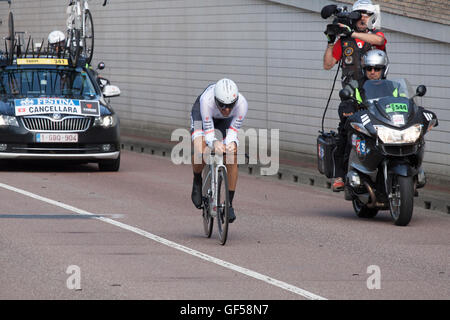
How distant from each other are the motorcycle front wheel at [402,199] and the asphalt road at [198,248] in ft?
0.46

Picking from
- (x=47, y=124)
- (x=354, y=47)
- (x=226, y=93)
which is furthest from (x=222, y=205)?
(x=47, y=124)

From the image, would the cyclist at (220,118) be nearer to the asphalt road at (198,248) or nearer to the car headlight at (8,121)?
the asphalt road at (198,248)

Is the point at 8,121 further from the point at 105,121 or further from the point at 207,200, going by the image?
the point at 207,200

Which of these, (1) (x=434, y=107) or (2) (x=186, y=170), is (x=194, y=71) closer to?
(2) (x=186, y=170)

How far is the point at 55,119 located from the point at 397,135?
7152mm

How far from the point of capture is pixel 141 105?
2698cm

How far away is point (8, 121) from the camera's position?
58.7 feet

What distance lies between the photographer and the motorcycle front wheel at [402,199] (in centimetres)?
1240

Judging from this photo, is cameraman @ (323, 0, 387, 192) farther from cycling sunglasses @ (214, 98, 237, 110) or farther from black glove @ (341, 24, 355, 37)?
cycling sunglasses @ (214, 98, 237, 110)

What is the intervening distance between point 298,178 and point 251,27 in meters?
5.27

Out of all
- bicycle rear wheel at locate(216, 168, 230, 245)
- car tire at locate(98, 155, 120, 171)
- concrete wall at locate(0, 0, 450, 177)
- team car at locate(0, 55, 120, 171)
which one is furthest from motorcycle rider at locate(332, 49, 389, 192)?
car tire at locate(98, 155, 120, 171)

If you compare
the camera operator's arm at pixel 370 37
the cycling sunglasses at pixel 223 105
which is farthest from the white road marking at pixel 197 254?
the camera operator's arm at pixel 370 37

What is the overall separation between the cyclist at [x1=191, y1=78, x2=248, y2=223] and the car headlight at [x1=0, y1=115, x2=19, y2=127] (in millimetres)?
6924

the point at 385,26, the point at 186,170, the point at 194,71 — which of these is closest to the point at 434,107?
the point at 385,26
